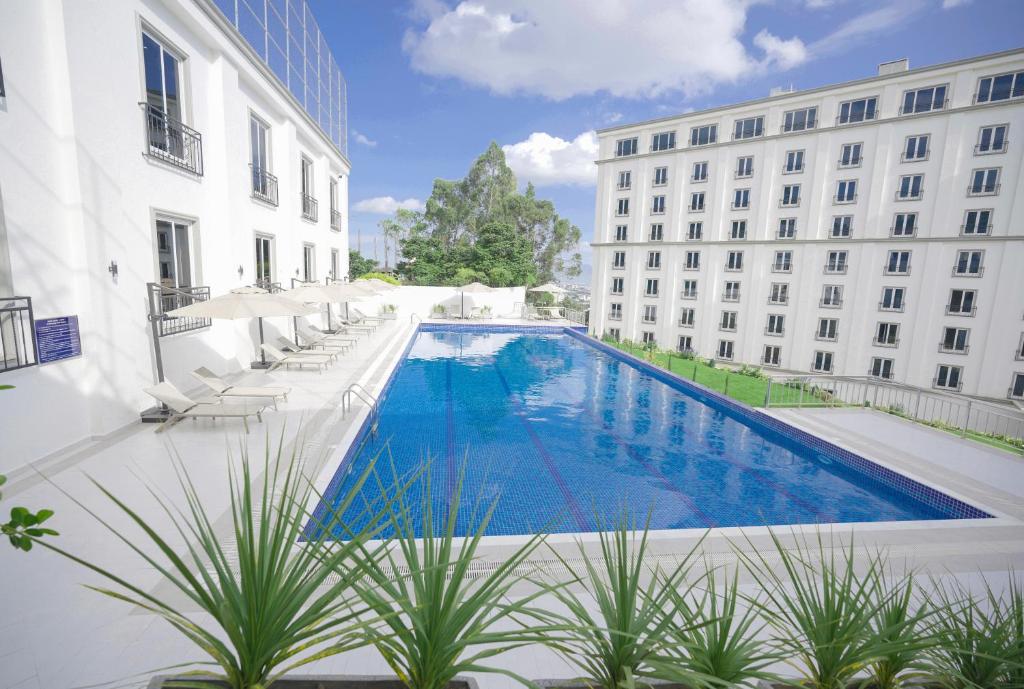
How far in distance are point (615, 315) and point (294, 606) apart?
37.9m

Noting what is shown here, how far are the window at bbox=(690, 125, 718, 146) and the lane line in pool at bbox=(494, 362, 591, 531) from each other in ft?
93.0

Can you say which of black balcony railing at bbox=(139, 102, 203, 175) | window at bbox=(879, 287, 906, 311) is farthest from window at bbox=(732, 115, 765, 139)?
black balcony railing at bbox=(139, 102, 203, 175)

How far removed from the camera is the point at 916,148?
2659cm

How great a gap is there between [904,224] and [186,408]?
1394 inches

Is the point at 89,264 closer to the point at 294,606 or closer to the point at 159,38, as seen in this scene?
the point at 159,38

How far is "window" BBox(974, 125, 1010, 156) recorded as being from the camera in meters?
24.5

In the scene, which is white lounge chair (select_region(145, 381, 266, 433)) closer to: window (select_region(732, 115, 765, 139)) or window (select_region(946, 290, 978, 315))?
window (select_region(732, 115, 765, 139))

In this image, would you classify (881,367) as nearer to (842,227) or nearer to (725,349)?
(725,349)

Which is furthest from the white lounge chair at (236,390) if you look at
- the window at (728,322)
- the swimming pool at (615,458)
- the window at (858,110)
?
the window at (858,110)

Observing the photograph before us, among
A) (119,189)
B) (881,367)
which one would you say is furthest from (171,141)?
(881,367)

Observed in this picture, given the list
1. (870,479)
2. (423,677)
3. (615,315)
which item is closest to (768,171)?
(615,315)

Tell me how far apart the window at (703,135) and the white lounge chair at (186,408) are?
34081 millimetres

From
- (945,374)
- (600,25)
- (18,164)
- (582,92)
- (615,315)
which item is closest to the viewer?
(18,164)

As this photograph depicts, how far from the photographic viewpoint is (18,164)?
5.60 meters
